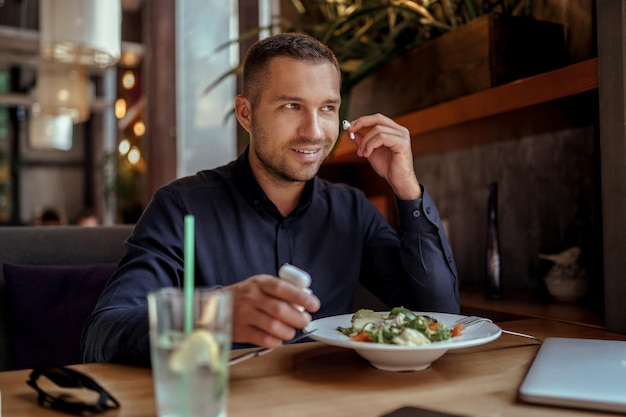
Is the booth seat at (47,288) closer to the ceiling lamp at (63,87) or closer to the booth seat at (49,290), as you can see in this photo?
the booth seat at (49,290)

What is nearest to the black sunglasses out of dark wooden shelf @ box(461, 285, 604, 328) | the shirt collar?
the shirt collar

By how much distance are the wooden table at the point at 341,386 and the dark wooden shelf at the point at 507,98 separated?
64 centimetres

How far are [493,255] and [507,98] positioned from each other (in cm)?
54

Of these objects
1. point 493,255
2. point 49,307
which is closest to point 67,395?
point 49,307

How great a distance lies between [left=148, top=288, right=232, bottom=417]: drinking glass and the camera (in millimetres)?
670

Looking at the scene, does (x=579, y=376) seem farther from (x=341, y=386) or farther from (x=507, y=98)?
(x=507, y=98)

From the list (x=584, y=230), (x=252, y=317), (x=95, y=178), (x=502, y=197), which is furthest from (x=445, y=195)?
(x=95, y=178)

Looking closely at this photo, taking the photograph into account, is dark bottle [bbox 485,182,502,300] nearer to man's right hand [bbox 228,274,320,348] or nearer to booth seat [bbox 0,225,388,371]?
booth seat [bbox 0,225,388,371]

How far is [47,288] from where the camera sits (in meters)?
1.78

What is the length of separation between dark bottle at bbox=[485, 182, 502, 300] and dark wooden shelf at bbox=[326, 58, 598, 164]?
29 cm

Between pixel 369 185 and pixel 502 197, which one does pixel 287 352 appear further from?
pixel 369 185

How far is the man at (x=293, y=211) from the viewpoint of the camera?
4.85ft

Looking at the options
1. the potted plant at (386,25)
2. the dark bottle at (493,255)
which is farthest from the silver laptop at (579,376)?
the potted plant at (386,25)

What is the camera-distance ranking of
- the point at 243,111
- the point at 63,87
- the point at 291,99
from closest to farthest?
the point at 291,99
the point at 243,111
the point at 63,87
